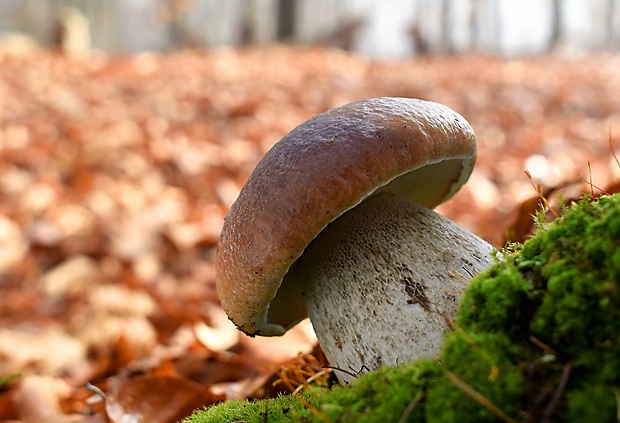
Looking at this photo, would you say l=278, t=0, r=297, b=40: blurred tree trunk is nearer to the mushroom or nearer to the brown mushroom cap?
the mushroom

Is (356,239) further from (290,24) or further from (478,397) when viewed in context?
(290,24)

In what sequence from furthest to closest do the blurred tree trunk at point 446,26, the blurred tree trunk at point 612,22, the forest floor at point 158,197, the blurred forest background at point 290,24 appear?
the blurred tree trunk at point 612,22 < the blurred tree trunk at point 446,26 < the blurred forest background at point 290,24 < the forest floor at point 158,197

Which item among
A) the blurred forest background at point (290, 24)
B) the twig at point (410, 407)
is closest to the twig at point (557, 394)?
the twig at point (410, 407)

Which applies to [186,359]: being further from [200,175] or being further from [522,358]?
[200,175]

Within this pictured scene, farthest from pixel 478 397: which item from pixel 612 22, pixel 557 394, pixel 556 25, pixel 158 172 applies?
pixel 612 22

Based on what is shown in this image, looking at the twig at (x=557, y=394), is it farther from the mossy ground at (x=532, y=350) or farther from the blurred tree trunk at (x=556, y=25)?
the blurred tree trunk at (x=556, y=25)

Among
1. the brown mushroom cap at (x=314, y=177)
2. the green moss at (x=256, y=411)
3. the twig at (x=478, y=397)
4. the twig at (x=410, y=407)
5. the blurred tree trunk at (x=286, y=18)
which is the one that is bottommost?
the green moss at (x=256, y=411)

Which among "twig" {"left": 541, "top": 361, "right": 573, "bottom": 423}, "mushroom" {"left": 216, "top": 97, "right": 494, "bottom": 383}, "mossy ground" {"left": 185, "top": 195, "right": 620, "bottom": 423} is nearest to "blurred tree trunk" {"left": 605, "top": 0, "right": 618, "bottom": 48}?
"mushroom" {"left": 216, "top": 97, "right": 494, "bottom": 383}
